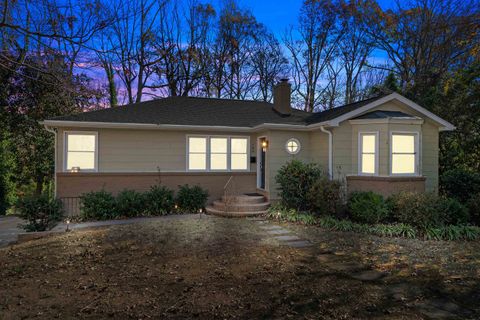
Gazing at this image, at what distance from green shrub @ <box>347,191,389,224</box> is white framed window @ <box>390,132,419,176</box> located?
2.00 m

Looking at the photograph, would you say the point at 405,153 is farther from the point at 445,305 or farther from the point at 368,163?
the point at 445,305

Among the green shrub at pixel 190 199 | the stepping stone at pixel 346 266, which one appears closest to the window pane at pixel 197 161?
the green shrub at pixel 190 199

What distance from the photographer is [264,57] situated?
899 inches

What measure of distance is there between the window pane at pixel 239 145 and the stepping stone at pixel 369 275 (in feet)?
25.0

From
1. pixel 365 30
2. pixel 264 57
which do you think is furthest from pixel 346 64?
pixel 264 57

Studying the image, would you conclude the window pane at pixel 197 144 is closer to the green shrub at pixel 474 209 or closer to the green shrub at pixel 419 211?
the green shrub at pixel 419 211

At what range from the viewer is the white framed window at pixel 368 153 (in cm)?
969

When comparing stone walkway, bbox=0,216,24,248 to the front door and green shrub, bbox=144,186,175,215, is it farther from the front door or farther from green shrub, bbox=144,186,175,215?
the front door

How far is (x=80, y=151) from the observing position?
10195mm

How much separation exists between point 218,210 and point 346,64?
17715mm

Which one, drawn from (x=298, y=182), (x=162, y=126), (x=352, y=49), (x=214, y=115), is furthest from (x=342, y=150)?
(x=352, y=49)

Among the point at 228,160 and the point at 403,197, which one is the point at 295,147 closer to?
the point at 228,160

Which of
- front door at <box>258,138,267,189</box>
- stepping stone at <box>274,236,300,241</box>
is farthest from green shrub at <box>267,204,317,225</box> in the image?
front door at <box>258,138,267,189</box>

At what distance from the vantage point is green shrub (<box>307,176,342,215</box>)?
857 cm
